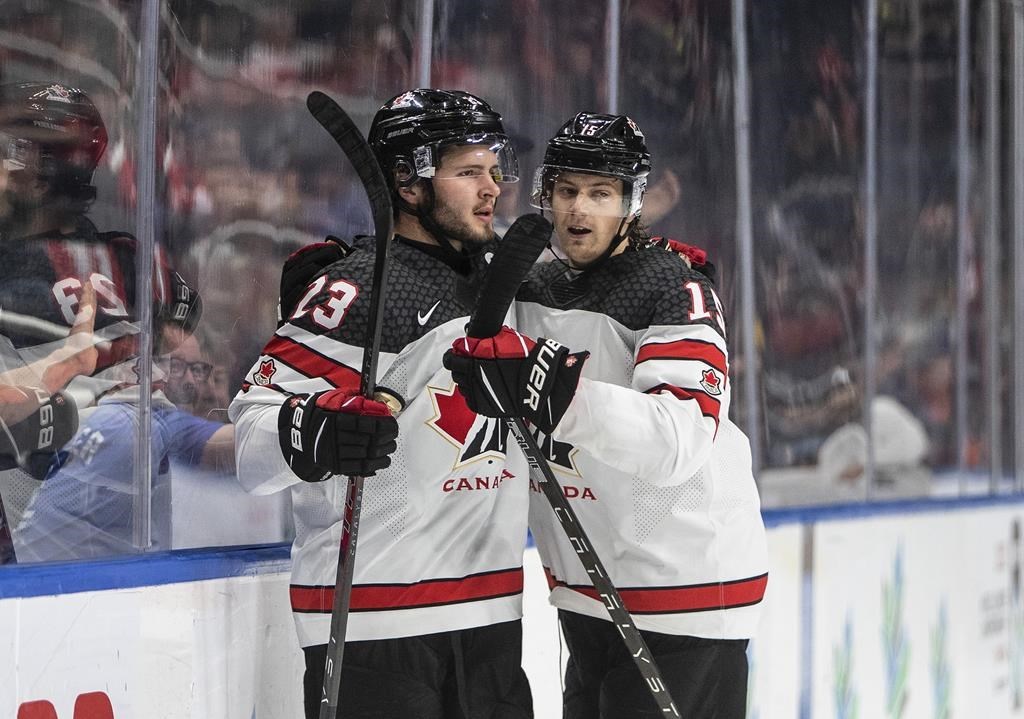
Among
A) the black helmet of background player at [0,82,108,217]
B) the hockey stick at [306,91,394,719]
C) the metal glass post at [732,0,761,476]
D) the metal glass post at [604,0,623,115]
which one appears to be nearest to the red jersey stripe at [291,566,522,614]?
the hockey stick at [306,91,394,719]

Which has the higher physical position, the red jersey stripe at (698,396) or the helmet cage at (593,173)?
the helmet cage at (593,173)

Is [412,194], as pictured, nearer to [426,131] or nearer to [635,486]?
[426,131]

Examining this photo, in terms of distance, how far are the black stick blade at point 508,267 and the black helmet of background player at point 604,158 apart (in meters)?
0.35

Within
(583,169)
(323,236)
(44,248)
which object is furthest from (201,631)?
(583,169)

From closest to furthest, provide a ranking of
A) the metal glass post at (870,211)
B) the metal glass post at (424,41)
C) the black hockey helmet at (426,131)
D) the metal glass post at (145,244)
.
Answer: the black hockey helmet at (426,131), the metal glass post at (145,244), the metal glass post at (424,41), the metal glass post at (870,211)

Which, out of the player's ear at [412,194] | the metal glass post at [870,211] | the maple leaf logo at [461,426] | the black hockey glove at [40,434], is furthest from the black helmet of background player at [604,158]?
the metal glass post at [870,211]

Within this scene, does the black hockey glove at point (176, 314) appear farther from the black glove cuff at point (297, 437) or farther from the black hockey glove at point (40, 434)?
the black glove cuff at point (297, 437)

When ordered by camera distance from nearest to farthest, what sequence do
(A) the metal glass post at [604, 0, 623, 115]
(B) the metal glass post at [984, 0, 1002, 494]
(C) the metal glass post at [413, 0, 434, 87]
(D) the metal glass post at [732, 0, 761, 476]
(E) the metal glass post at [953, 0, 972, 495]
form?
1. (C) the metal glass post at [413, 0, 434, 87]
2. (A) the metal glass post at [604, 0, 623, 115]
3. (D) the metal glass post at [732, 0, 761, 476]
4. (E) the metal glass post at [953, 0, 972, 495]
5. (B) the metal glass post at [984, 0, 1002, 494]

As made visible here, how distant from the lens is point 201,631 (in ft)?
6.28

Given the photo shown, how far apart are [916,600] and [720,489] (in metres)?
1.92

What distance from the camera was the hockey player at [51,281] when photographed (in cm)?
180

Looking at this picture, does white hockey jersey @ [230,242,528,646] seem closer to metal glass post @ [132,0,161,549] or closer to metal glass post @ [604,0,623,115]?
metal glass post @ [132,0,161,549]

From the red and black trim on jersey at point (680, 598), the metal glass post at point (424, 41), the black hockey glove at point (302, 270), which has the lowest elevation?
the red and black trim on jersey at point (680, 598)

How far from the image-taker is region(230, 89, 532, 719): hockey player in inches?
68.4
